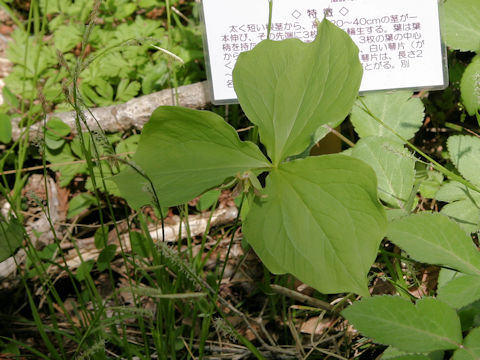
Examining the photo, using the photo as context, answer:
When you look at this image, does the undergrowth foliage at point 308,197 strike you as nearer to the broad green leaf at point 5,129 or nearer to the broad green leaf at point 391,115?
the broad green leaf at point 391,115

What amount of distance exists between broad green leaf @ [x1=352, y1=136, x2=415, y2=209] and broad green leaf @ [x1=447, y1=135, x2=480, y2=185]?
114 mm

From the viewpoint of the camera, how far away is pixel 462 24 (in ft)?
4.31

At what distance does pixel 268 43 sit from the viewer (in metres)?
1.01

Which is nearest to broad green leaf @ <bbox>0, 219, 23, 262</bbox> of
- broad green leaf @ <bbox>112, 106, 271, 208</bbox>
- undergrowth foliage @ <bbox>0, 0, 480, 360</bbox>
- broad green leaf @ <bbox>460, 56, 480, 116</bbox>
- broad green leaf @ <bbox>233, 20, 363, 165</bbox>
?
undergrowth foliage @ <bbox>0, 0, 480, 360</bbox>

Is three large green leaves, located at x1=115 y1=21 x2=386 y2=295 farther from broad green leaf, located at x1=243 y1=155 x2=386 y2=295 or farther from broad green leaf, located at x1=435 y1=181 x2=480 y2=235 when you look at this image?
broad green leaf, located at x1=435 y1=181 x2=480 y2=235

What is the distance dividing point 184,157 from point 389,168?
58 cm

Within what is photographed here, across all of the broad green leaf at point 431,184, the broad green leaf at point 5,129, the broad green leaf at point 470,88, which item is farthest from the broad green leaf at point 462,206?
the broad green leaf at point 5,129

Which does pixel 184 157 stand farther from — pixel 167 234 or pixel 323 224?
pixel 167 234

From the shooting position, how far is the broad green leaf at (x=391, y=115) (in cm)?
132


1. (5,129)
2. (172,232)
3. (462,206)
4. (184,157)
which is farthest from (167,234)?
(462,206)

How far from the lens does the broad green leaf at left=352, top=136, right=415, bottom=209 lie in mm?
1217

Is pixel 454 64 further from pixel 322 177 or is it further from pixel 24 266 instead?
pixel 24 266

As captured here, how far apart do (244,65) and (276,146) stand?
20 centimetres

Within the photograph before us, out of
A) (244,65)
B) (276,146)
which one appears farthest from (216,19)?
(276,146)
